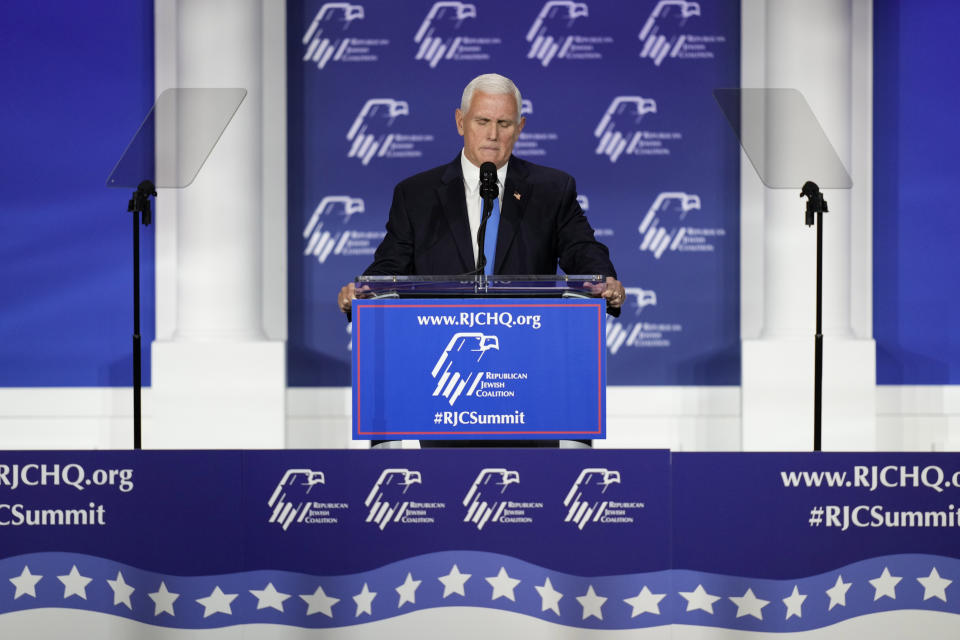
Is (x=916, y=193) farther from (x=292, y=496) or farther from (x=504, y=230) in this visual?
(x=292, y=496)

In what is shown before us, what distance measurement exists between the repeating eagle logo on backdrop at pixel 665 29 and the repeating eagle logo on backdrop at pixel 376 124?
4.44ft

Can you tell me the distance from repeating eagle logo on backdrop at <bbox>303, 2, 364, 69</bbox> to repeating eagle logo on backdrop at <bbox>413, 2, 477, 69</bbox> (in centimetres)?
36

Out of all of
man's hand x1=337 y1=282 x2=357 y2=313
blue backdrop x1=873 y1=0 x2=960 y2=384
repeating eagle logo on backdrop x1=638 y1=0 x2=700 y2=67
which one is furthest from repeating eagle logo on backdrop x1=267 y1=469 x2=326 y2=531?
blue backdrop x1=873 y1=0 x2=960 y2=384

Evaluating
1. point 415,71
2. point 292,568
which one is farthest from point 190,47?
point 292,568

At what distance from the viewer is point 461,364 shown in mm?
2322

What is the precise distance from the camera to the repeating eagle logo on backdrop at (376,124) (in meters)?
5.53

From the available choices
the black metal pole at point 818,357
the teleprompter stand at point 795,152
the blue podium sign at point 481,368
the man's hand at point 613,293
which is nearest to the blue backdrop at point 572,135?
the teleprompter stand at point 795,152

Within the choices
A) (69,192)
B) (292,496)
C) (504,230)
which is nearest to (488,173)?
(504,230)

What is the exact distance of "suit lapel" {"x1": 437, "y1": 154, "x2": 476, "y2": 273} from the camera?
2.90 meters

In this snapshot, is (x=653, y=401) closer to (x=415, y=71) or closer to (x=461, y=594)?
(x=415, y=71)

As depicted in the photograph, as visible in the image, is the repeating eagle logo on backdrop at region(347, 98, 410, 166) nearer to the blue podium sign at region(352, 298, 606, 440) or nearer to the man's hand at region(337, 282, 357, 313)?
the man's hand at region(337, 282, 357, 313)

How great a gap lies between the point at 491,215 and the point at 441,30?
296 cm

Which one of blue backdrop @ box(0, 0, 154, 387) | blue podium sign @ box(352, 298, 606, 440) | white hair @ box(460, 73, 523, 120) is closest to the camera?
blue podium sign @ box(352, 298, 606, 440)

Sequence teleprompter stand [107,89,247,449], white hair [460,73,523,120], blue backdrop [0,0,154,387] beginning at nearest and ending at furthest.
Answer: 1. white hair [460,73,523,120]
2. teleprompter stand [107,89,247,449]
3. blue backdrop [0,0,154,387]
